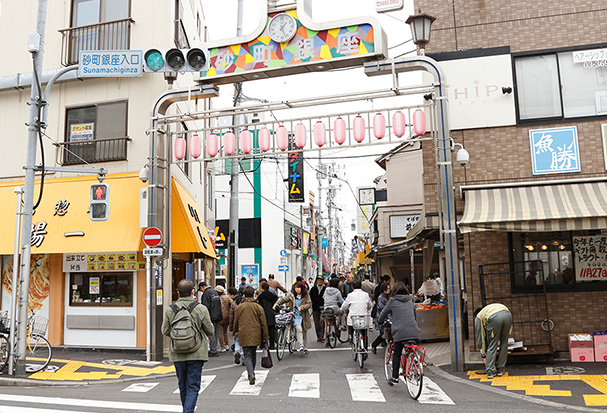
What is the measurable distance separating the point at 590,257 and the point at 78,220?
12544mm

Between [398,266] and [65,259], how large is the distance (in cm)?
2218

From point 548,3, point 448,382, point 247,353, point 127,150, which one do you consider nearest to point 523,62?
point 548,3

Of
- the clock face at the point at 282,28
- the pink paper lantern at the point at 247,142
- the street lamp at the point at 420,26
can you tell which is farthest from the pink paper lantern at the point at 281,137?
the street lamp at the point at 420,26

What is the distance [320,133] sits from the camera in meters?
12.6

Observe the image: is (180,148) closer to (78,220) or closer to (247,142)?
(247,142)

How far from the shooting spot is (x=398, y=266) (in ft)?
108

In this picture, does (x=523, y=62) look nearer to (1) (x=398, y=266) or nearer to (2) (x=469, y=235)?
(2) (x=469, y=235)

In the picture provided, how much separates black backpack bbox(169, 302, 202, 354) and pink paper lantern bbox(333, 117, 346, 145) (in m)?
6.48

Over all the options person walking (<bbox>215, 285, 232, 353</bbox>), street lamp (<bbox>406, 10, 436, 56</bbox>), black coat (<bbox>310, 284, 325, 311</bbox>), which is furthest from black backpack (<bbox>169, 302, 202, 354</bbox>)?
black coat (<bbox>310, 284, 325, 311</bbox>)

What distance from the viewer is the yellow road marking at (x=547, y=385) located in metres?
8.32

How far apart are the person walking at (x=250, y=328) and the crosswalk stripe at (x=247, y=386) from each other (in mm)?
170

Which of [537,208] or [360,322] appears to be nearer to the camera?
[537,208]

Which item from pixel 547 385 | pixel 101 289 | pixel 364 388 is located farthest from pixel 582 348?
pixel 101 289

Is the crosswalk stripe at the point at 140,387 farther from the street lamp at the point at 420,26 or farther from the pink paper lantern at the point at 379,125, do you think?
the street lamp at the point at 420,26
